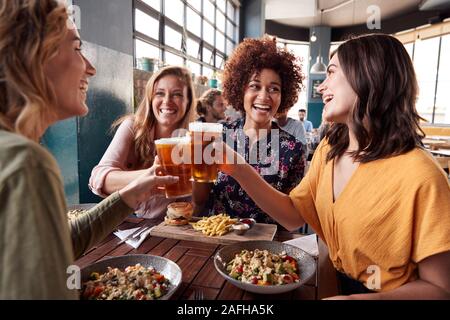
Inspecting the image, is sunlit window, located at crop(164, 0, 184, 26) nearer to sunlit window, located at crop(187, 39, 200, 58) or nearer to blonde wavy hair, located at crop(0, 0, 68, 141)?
sunlit window, located at crop(187, 39, 200, 58)

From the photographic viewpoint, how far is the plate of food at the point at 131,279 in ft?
3.13

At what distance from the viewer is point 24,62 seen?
0.64 metres

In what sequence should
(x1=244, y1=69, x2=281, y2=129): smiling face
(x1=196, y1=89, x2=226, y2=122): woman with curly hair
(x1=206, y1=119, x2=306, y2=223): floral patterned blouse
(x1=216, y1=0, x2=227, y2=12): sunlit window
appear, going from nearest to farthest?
(x1=206, y1=119, x2=306, y2=223): floral patterned blouse < (x1=244, y1=69, x2=281, y2=129): smiling face < (x1=196, y1=89, x2=226, y2=122): woman with curly hair < (x1=216, y1=0, x2=227, y2=12): sunlit window

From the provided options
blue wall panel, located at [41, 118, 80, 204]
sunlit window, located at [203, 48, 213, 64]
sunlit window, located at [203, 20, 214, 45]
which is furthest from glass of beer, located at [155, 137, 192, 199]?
sunlit window, located at [203, 20, 214, 45]

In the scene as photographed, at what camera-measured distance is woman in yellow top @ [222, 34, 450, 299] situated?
0.97 m

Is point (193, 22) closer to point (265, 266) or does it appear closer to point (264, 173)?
point (264, 173)

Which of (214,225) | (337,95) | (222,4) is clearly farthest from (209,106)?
(222,4)

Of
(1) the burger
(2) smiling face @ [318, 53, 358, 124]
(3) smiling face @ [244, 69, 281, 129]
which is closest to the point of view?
(2) smiling face @ [318, 53, 358, 124]

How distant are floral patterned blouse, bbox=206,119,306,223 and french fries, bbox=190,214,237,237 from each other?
0.39 meters

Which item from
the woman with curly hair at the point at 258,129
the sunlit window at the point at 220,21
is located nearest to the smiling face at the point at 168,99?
the woman with curly hair at the point at 258,129

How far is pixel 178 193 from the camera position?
1.43 metres

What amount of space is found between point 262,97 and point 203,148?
2.96 ft

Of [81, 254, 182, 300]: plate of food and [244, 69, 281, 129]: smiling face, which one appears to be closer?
[81, 254, 182, 300]: plate of food
